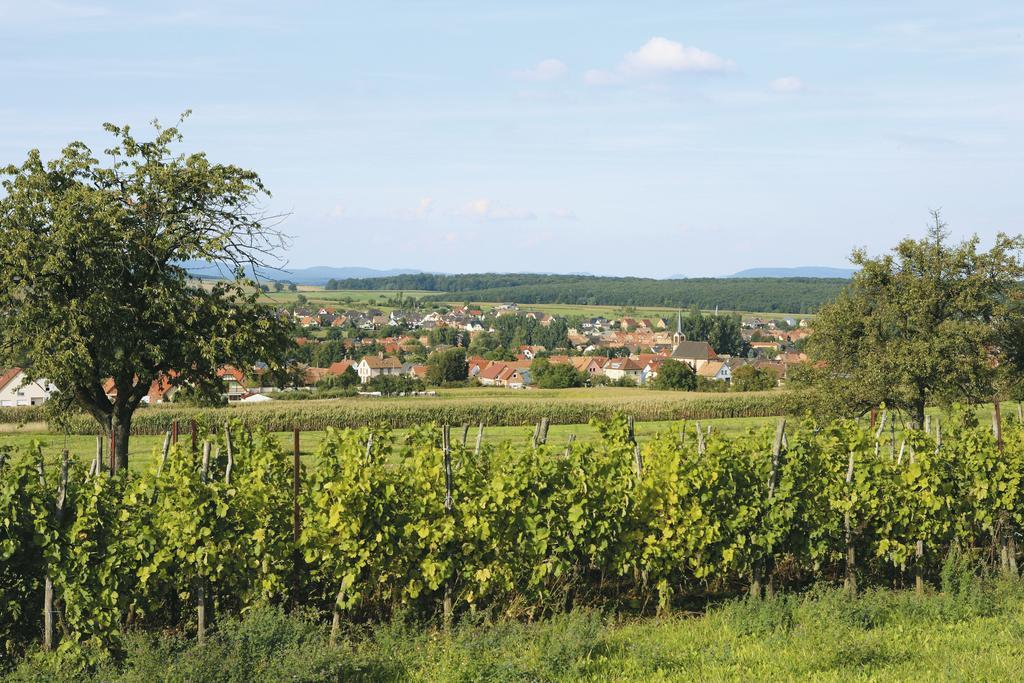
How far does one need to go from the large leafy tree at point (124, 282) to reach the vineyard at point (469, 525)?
20.6ft

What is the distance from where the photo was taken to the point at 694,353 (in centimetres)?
15838

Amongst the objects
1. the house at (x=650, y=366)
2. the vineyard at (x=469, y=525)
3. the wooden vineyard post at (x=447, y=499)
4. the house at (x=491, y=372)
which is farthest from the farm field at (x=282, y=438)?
the house at (x=650, y=366)

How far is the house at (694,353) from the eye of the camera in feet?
507

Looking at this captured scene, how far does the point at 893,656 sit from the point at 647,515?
3.10m

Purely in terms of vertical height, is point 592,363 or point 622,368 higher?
point 592,363

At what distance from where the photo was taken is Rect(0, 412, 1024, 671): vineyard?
9.81m

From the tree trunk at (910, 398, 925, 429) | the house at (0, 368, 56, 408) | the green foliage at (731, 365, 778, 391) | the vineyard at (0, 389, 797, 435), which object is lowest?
the house at (0, 368, 56, 408)

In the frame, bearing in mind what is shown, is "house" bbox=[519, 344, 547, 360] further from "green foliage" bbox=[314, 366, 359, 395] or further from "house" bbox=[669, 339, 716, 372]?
"green foliage" bbox=[314, 366, 359, 395]

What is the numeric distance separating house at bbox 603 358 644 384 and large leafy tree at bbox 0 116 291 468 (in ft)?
422

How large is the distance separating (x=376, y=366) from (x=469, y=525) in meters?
132

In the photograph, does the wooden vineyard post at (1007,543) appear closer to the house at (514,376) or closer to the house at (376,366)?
the house at (514,376)

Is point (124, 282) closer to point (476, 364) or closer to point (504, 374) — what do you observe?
point (504, 374)

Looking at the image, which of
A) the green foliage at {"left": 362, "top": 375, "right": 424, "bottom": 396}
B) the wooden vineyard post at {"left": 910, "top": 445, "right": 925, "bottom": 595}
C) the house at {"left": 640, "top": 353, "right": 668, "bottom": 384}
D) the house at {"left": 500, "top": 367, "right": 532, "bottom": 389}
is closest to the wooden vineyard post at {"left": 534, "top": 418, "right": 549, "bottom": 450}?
the wooden vineyard post at {"left": 910, "top": 445, "right": 925, "bottom": 595}

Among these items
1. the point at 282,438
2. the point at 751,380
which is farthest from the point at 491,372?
the point at 282,438
